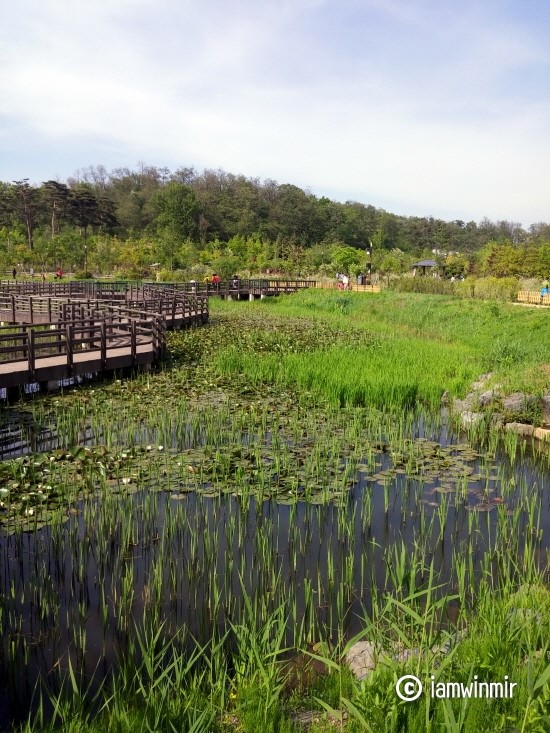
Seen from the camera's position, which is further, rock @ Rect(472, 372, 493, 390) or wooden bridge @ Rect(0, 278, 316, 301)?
wooden bridge @ Rect(0, 278, 316, 301)

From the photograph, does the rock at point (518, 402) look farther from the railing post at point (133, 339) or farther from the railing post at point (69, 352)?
the railing post at point (69, 352)

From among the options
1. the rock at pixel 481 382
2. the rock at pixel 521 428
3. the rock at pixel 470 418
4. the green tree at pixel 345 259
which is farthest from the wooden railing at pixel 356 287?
the rock at pixel 521 428

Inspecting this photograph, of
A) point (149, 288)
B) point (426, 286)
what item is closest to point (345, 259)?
point (426, 286)

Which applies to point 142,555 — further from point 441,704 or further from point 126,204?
point 126,204

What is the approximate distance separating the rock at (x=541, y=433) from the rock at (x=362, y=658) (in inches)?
271

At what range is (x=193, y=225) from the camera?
7931 cm

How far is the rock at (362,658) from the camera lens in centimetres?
387

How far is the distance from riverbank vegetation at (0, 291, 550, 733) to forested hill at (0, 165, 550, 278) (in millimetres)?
39157

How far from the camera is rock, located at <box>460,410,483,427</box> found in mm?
10484

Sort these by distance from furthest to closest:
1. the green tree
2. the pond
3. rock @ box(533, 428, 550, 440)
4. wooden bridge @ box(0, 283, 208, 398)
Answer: the green tree
wooden bridge @ box(0, 283, 208, 398)
rock @ box(533, 428, 550, 440)
the pond

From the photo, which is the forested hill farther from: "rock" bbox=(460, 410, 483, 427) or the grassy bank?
"rock" bbox=(460, 410, 483, 427)

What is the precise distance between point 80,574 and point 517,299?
32063 millimetres

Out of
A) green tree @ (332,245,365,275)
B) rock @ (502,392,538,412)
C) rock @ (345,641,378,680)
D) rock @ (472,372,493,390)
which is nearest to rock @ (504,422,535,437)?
rock @ (502,392,538,412)

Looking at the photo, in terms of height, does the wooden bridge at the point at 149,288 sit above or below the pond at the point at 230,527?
above
